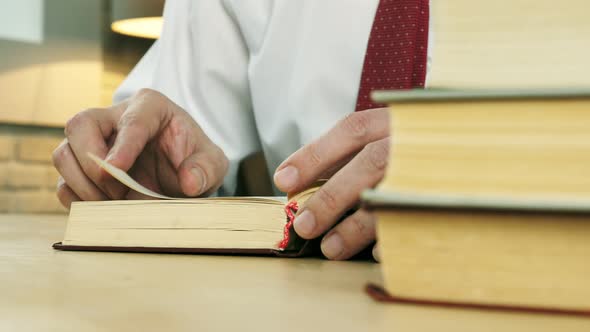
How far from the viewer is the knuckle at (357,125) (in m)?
0.59

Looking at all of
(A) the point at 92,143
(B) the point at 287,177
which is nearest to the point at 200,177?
(A) the point at 92,143

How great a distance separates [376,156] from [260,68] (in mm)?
715

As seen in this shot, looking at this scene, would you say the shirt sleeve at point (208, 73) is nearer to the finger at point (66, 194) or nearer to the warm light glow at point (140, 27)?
the finger at point (66, 194)

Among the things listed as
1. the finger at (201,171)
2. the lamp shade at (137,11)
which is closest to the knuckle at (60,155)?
the finger at (201,171)

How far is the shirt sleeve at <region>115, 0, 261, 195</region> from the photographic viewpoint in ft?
4.08

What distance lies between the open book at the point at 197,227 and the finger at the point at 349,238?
0.02 meters

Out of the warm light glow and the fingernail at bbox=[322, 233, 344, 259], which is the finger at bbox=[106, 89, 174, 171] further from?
the warm light glow

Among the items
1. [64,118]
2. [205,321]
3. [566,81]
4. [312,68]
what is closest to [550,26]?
[566,81]

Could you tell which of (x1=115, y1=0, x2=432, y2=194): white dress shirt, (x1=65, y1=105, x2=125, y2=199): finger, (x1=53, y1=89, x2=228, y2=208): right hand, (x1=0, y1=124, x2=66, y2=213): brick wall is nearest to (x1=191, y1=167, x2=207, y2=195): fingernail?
(x1=53, y1=89, x2=228, y2=208): right hand

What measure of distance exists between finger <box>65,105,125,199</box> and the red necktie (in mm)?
366

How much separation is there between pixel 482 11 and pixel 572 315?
13 centimetres

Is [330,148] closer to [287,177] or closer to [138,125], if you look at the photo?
[287,177]

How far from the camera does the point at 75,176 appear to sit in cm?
80

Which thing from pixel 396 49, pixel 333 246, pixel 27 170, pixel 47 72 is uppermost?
pixel 396 49
